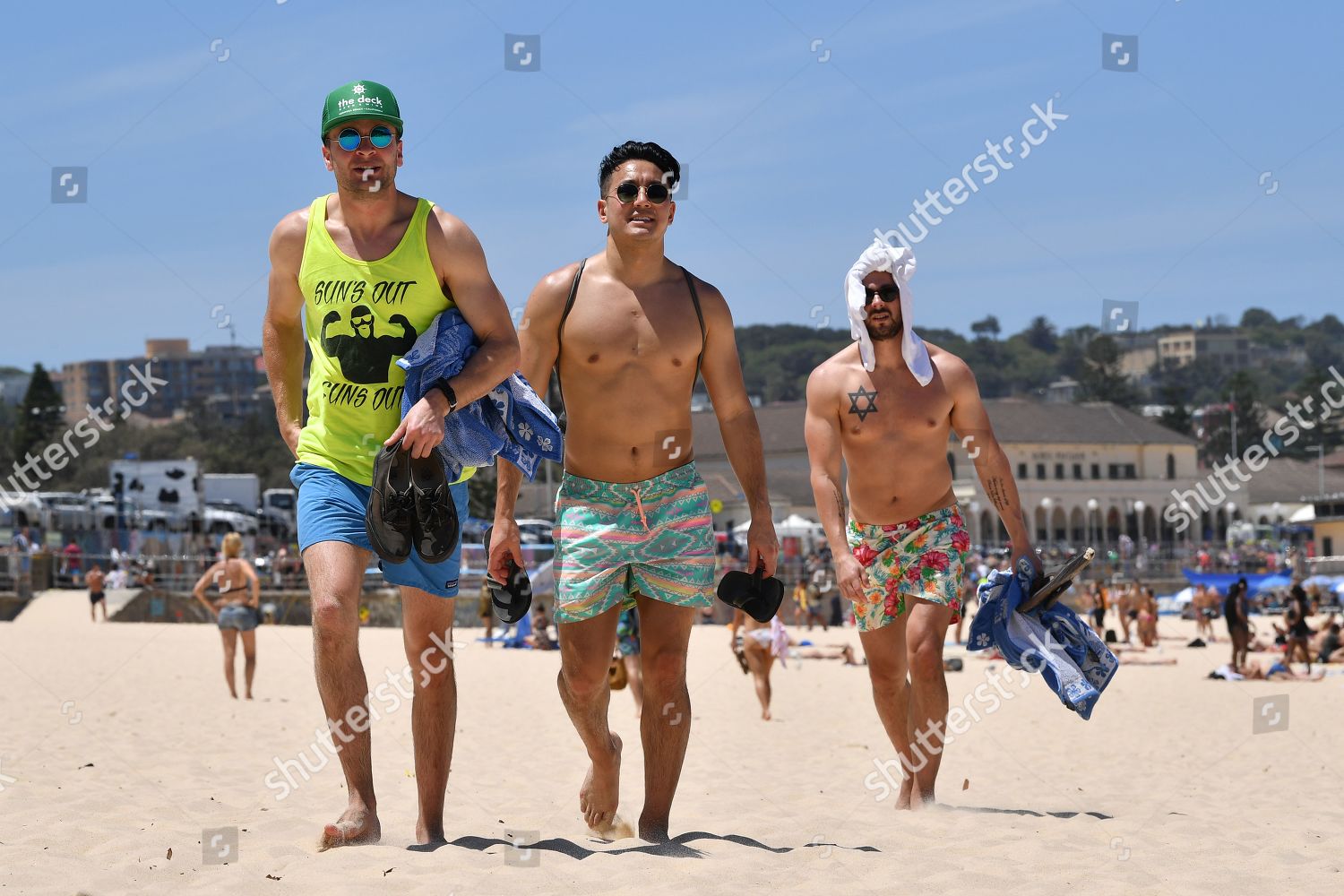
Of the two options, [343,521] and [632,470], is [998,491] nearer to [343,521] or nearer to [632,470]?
[632,470]

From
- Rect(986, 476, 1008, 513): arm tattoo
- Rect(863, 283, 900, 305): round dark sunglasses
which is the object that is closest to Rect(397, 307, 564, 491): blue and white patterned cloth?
Rect(863, 283, 900, 305): round dark sunglasses

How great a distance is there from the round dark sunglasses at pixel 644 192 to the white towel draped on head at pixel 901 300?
1.55 m

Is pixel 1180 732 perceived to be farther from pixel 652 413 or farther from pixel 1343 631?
pixel 1343 631

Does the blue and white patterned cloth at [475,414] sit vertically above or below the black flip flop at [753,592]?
above

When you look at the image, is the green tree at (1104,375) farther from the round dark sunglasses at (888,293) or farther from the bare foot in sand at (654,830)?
the bare foot in sand at (654,830)

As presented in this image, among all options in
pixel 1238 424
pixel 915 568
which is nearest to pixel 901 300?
pixel 915 568

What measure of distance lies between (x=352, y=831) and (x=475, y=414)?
1.34 m

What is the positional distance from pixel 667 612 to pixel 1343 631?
2305 cm

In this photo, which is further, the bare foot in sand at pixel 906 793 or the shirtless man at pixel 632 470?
the bare foot in sand at pixel 906 793

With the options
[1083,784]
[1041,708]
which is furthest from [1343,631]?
[1083,784]

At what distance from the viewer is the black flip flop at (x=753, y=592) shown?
5.47 meters

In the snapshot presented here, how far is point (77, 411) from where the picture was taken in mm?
171000

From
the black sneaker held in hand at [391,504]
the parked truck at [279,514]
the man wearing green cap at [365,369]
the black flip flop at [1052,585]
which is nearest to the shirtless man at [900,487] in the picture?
the black flip flop at [1052,585]

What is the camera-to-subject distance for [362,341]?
4.82m
